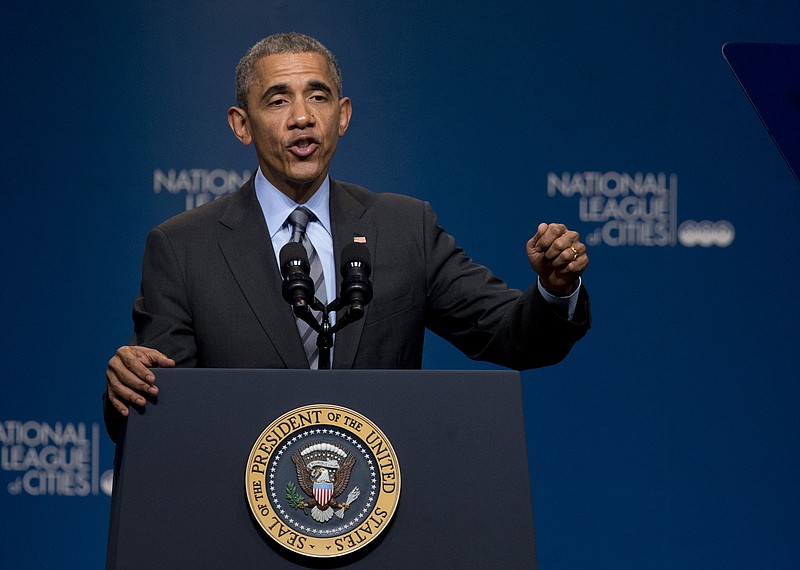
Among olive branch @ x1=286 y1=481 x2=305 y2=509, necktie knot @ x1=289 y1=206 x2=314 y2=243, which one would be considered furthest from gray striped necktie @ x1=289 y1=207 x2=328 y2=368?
olive branch @ x1=286 y1=481 x2=305 y2=509

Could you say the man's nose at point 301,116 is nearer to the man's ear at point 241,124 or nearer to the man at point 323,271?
the man at point 323,271

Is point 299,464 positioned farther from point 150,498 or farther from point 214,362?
point 214,362

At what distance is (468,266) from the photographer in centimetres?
217

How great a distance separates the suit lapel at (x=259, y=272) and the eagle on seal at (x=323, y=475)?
46cm

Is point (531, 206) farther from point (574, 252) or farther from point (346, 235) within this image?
point (574, 252)

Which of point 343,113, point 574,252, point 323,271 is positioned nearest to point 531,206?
point 343,113

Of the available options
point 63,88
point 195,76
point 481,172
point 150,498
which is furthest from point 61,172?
point 150,498

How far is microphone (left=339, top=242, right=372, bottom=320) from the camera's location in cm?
153

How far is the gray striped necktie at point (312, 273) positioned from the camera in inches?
76.7

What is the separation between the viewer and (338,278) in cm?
198

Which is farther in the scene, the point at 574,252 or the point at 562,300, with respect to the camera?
the point at 562,300

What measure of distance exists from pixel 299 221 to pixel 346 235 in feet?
0.30

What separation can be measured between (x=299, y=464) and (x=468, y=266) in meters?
0.82

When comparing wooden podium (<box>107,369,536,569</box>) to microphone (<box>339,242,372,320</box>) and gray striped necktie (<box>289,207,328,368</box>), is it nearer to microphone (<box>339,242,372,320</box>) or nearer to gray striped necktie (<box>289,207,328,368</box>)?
microphone (<box>339,242,372,320</box>)
